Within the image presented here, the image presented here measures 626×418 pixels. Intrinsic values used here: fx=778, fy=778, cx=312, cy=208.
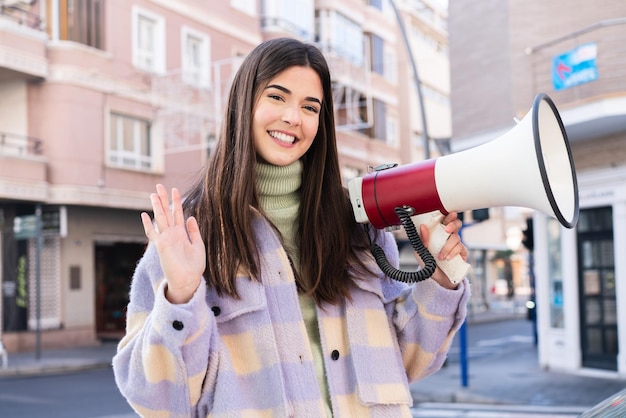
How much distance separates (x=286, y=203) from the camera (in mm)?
2238

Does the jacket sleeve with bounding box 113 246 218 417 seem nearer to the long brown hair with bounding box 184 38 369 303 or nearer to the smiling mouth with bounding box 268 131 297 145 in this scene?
the long brown hair with bounding box 184 38 369 303

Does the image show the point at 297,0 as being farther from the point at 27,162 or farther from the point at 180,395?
the point at 180,395

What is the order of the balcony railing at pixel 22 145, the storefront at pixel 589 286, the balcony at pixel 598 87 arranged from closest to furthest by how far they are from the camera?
the balcony at pixel 598 87 → the storefront at pixel 589 286 → the balcony railing at pixel 22 145

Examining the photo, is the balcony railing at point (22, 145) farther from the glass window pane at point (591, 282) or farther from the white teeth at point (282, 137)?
the white teeth at point (282, 137)

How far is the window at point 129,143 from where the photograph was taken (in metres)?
19.8

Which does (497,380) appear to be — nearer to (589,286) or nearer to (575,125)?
(589,286)

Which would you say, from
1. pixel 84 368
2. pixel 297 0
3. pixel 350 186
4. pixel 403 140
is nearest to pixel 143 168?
pixel 84 368

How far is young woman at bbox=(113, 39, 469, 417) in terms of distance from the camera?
186 cm

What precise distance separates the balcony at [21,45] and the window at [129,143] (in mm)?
2383

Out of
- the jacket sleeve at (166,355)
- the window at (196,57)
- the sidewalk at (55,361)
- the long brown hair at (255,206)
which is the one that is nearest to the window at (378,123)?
the window at (196,57)

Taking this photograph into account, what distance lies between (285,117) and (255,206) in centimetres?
26

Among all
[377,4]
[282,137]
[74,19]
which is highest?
[377,4]

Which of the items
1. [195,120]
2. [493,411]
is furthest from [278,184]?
[195,120]

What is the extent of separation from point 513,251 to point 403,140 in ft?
36.1
